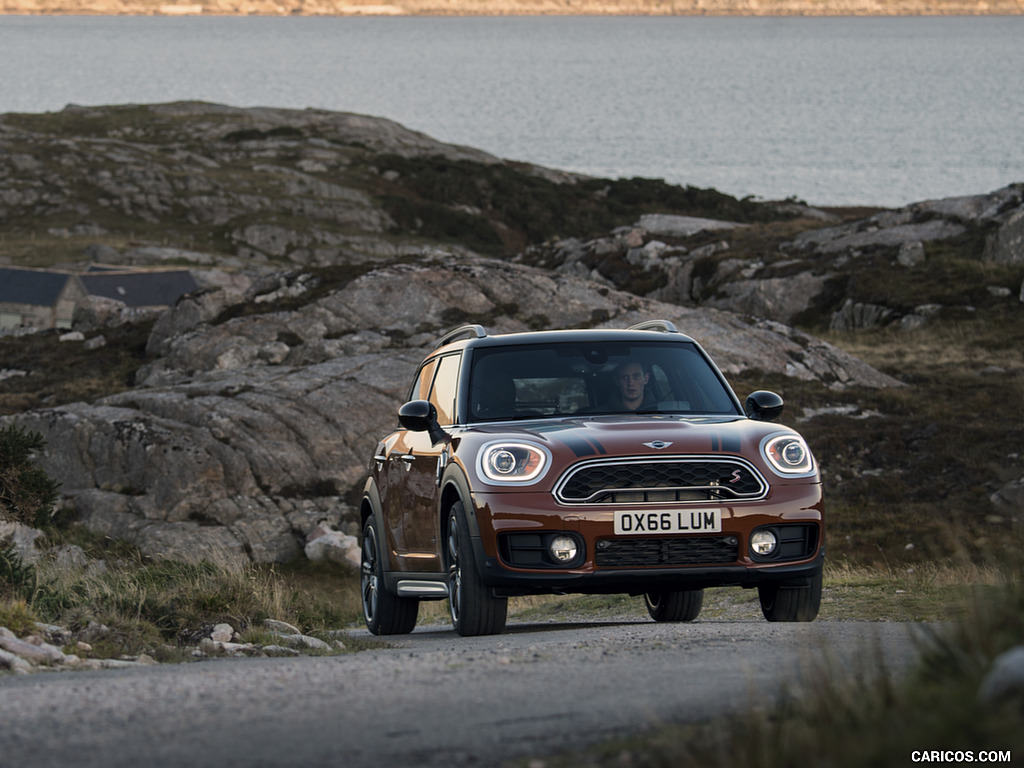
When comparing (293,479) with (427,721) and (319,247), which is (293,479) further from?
(319,247)

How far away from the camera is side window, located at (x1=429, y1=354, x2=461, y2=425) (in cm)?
932

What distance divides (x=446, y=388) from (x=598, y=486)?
239 centimetres

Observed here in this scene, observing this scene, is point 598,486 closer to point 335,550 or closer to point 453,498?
point 453,498

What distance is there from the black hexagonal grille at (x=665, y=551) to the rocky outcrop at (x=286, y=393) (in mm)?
10851

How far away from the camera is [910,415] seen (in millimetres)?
29891

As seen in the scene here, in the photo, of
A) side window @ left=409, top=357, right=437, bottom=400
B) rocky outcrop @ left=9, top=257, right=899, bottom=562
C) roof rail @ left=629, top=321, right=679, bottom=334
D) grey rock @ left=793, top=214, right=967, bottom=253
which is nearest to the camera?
roof rail @ left=629, top=321, right=679, bottom=334

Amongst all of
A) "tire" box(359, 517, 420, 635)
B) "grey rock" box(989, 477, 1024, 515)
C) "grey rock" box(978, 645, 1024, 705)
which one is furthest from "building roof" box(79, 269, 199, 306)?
"grey rock" box(978, 645, 1024, 705)

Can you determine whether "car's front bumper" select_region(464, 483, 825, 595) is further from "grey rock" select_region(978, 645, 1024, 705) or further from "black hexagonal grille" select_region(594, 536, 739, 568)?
"grey rock" select_region(978, 645, 1024, 705)

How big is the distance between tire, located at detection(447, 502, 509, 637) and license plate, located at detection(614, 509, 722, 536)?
103 cm

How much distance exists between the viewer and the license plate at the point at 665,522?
24.8 feet

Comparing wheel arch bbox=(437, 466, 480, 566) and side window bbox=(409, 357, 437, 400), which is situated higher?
side window bbox=(409, 357, 437, 400)

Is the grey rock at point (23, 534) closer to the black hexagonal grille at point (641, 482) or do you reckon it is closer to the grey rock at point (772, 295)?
the black hexagonal grille at point (641, 482)

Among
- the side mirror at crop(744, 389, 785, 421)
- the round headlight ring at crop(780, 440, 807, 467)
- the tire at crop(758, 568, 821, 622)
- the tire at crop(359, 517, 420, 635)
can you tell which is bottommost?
the tire at crop(359, 517, 420, 635)

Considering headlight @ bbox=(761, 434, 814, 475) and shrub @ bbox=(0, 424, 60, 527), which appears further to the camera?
shrub @ bbox=(0, 424, 60, 527)
